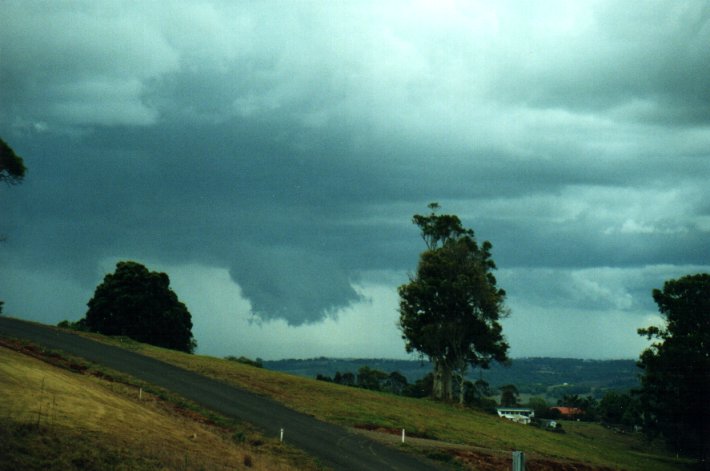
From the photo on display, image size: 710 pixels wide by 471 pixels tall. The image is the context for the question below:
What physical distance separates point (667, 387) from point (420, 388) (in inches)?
2496

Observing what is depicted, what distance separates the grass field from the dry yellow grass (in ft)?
43.4

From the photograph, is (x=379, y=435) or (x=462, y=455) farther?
(x=379, y=435)

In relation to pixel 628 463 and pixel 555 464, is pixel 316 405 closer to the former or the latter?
pixel 555 464

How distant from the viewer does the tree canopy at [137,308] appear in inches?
3307

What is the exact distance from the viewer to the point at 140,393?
4125 centimetres

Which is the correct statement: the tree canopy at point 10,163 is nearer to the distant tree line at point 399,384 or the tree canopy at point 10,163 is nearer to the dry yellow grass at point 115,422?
the dry yellow grass at point 115,422

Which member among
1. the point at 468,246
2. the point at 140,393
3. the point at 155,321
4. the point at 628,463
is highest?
the point at 468,246

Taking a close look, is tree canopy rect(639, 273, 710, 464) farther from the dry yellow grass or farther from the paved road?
the dry yellow grass

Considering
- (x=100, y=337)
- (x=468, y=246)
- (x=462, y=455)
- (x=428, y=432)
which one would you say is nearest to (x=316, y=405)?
(x=428, y=432)

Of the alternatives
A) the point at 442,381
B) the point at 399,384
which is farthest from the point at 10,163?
the point at 399,384

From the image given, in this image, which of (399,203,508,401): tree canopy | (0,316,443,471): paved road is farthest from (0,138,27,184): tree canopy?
(399,203,508,401): tree canopy

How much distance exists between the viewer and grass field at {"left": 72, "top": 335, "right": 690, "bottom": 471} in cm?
4484

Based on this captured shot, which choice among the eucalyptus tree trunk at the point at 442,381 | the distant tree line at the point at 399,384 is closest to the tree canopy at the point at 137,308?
the distant tree line at the point at 399,384

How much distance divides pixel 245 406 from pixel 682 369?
1741 inches
